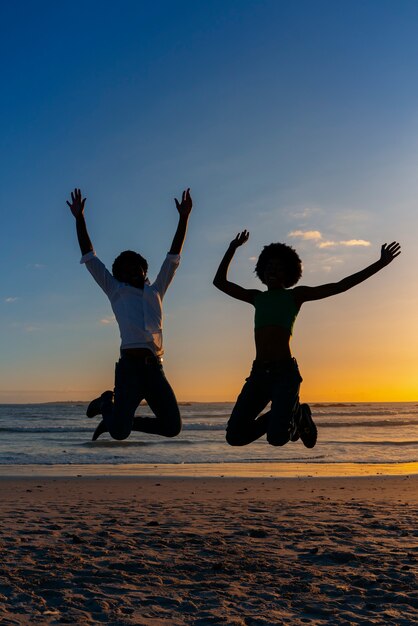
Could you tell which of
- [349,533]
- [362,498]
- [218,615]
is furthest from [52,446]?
[218,615]

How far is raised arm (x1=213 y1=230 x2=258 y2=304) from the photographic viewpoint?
7.14 metres

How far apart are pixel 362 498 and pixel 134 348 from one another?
9443mm

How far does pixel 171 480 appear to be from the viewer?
17.8m

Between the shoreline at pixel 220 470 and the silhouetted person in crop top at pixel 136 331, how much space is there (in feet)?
40.9

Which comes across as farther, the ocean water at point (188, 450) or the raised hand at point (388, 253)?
the ocean water at point (188, 450)

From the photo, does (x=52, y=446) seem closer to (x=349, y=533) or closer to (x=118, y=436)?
(x=349, y=533)

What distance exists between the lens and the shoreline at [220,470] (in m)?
19.3

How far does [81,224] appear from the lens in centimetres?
699

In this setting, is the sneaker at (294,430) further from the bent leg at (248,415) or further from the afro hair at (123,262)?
the afro hair at (123,262)

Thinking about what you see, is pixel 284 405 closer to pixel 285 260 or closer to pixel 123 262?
pixel 285 260

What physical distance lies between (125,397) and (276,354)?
1.52 meters

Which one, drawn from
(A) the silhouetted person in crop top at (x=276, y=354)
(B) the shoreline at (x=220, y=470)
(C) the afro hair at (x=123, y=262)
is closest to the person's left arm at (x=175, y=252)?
(C) the afro hair at (x=123, y=262)

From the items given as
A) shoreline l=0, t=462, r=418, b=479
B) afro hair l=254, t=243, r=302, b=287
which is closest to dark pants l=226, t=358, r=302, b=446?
afro hair l=254, t=243, r=302, b=287

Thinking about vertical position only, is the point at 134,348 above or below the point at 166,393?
above
